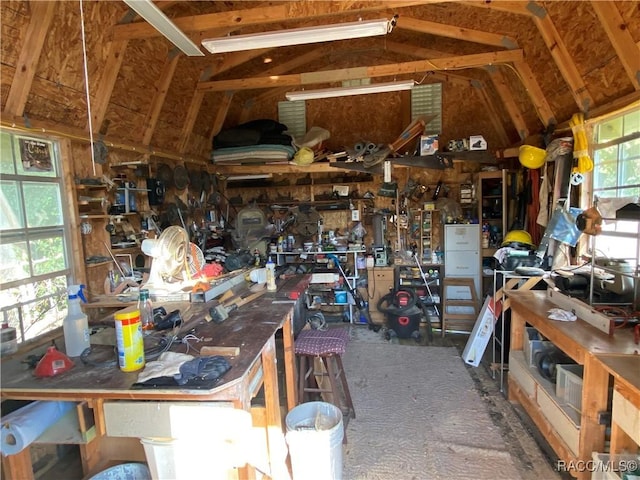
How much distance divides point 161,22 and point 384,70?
7.93 ft

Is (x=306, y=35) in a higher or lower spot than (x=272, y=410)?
higher

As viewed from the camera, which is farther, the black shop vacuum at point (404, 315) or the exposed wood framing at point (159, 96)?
the black shop vacuum at point (404, 315)

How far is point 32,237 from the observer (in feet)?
8.84

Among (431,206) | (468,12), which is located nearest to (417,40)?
(468,12)

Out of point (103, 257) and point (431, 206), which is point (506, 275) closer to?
point (431, 206)

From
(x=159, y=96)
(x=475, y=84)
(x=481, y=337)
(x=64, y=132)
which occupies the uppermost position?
(x=475, y=84)

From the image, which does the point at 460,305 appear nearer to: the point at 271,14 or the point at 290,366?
the point at 290,366

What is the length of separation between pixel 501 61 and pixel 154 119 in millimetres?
3730

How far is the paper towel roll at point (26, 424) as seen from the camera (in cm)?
138

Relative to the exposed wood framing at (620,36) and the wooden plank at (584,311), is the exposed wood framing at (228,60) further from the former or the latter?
the wooden plank at (584,311)

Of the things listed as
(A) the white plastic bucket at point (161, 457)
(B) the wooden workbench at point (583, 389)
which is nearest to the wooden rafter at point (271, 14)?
(B) the wooden workbench at point (583, 389)

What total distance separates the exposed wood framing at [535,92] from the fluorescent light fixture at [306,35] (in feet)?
6.34

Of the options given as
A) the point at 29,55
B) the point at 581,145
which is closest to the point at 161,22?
the point at 29,55

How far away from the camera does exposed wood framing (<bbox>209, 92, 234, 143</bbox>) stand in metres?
5.02
